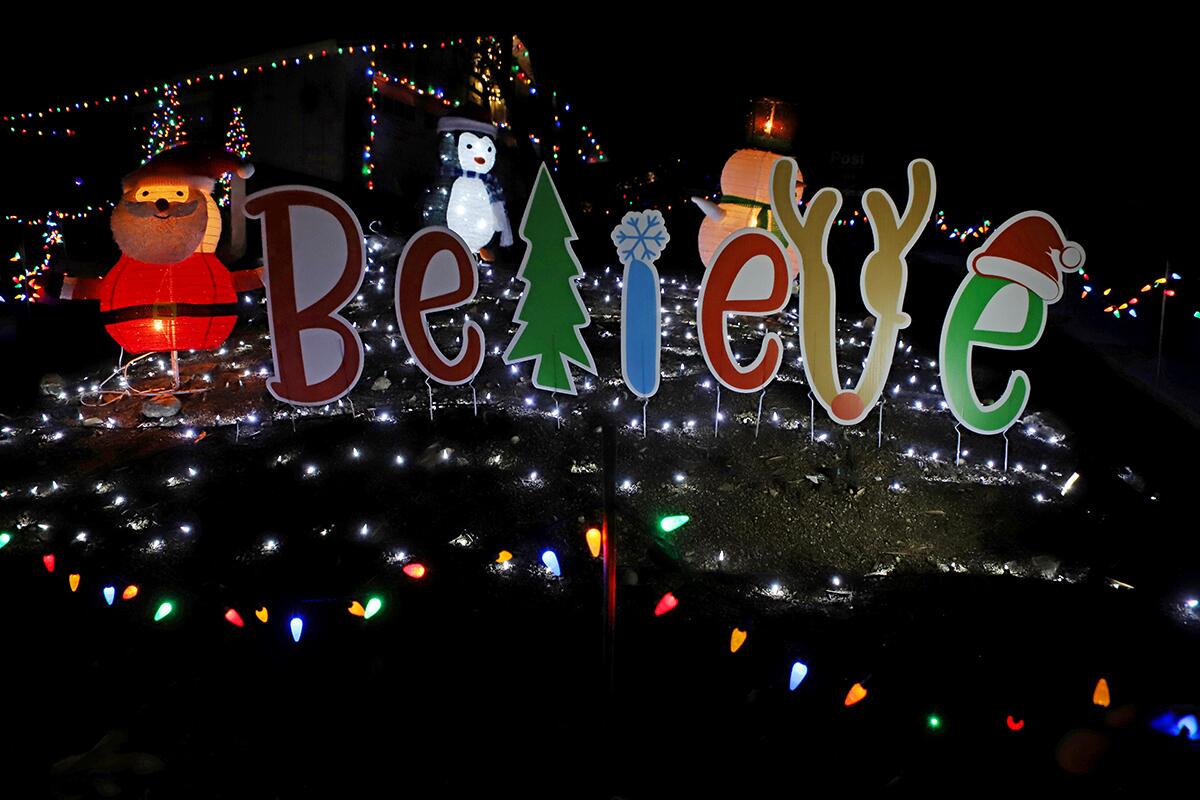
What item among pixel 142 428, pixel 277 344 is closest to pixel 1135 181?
pixel 277 344

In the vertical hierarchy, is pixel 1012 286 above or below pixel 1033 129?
below

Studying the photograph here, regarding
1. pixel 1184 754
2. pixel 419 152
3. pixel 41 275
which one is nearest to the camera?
pixel 1184 754

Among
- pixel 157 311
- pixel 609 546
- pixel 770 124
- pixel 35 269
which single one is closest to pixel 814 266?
pixel 609 546

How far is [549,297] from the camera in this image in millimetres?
5840

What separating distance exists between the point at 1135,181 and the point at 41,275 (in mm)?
16356

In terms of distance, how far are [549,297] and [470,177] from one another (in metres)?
6.27

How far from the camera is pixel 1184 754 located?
11.3 ft

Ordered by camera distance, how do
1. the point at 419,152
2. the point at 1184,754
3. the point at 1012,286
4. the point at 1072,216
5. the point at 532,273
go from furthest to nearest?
the point at 419,152
the point at 1072,216
the point at 532,273
the point at 1012,286
the point at 1184,754

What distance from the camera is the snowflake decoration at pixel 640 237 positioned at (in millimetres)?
5406

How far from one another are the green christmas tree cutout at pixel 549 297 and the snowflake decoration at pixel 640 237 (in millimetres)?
409

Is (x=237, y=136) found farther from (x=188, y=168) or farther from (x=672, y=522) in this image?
(x=672, y=522)

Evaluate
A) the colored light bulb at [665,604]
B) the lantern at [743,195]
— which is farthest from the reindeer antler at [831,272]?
the lantern at [743,195]

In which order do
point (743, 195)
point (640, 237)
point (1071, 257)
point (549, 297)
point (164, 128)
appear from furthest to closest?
point (164, 128) → point (743, 195) → point (549, 297) → point (640, 237) → point (1071, 257)

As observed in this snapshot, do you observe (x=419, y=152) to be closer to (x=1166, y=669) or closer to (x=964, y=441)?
(x=964, y=441)
